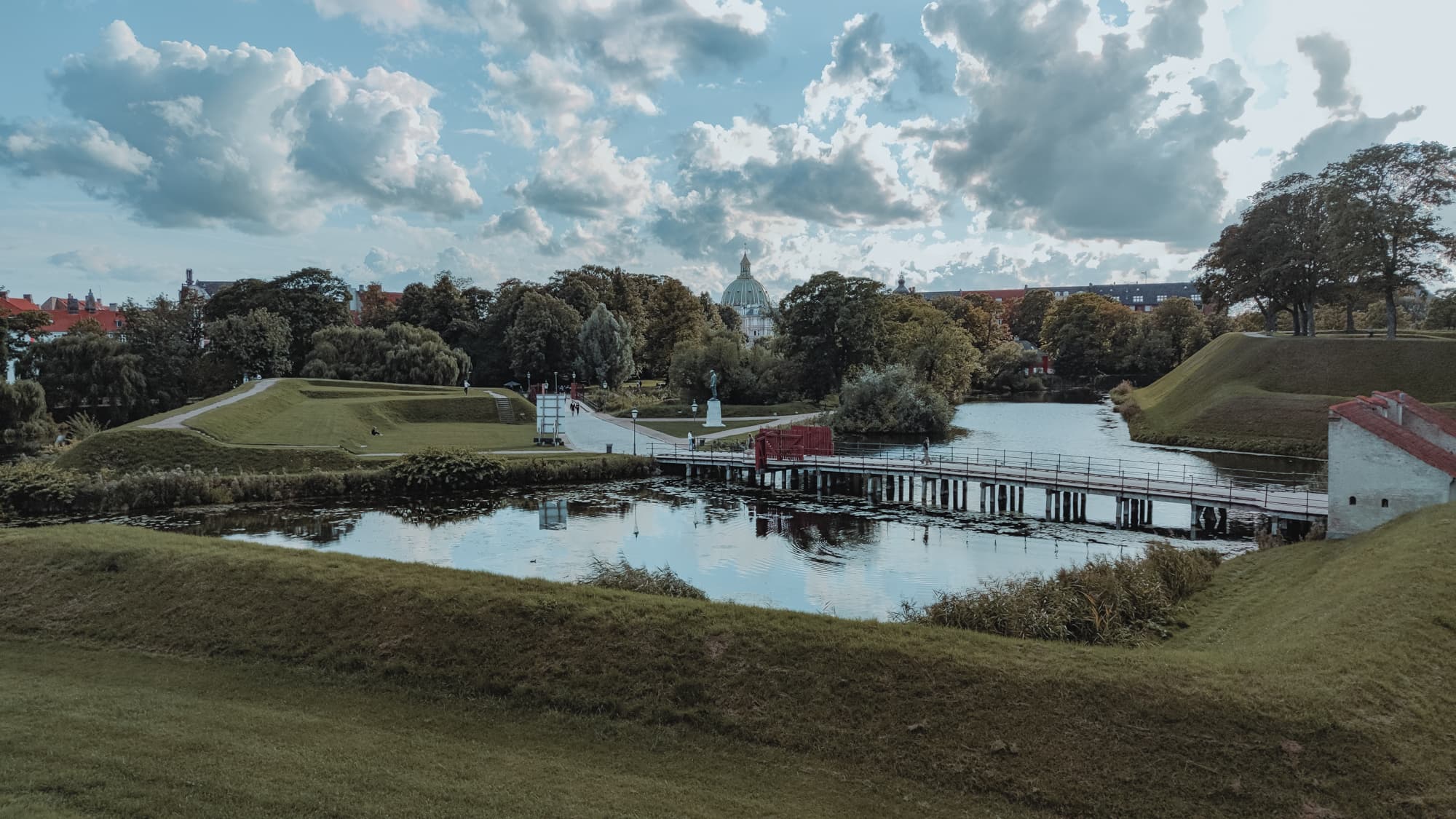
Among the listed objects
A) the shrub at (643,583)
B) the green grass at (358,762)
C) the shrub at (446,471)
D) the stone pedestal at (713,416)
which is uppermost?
the stone pedestal at (713,416)

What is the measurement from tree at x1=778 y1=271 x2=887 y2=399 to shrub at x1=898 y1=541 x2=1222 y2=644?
5032cm

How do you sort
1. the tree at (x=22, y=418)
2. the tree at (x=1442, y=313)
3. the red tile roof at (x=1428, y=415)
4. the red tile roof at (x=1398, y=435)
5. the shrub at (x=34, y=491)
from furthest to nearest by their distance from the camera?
the tree at (x=1442, y=313)
the tree at (x=22, y=418)
the shrub at (x=34, y=491)
the red tile roof at (x=1428, y=415)
the red tile roof at (x=1398, y=435)

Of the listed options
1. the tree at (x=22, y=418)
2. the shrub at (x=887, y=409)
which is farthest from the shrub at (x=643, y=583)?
the tree at (x=22, y=418)

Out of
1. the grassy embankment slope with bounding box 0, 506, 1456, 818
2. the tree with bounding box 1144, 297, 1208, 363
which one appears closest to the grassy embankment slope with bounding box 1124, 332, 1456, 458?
the grassy embankment slope with bounding box 0, 506, 1456, 818

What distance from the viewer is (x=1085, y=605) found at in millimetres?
15367

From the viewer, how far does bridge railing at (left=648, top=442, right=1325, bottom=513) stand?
26109 mm

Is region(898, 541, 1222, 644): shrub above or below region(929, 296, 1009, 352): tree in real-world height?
below

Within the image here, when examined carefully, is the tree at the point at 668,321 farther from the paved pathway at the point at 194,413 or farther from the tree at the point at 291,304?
the paved pathway at the point at 194,413

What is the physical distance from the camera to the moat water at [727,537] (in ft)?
69.1

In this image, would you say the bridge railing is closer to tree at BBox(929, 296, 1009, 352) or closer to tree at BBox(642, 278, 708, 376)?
tree at BBox(642, 278, 708, 376)

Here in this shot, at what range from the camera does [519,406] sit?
192 ft

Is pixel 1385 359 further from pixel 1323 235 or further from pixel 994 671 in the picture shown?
pixel 994 671

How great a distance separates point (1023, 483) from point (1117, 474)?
11.6 feet

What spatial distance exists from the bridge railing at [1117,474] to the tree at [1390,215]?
22087mm
